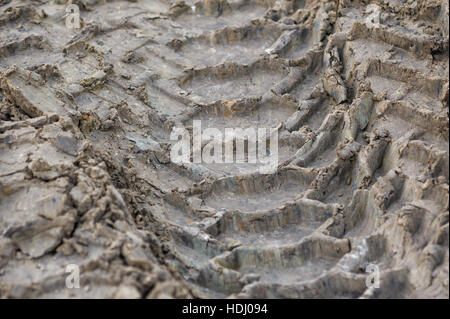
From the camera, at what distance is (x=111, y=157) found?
13.0m

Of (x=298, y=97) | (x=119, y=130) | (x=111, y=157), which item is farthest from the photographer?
(x=298, y=97)

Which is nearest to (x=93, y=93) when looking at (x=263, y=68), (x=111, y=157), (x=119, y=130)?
(x=119, y=130)

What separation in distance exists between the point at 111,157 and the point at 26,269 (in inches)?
125

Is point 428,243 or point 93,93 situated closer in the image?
point 428,243

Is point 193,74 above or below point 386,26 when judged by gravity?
below

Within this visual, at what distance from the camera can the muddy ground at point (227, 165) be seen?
10.8 meters

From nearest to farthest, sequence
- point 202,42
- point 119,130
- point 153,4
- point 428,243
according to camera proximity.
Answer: point 428,243, point 119,130, point 202,42, point 153,4

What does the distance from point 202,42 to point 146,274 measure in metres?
7.96

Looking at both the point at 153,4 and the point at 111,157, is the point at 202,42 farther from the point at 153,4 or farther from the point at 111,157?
the point at 111,157

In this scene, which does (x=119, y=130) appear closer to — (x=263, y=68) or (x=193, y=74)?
(x=193, y=74)

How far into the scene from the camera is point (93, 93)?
14.8 m

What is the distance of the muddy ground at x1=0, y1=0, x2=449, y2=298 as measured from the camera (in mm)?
10750

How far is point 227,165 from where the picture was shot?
1376cm

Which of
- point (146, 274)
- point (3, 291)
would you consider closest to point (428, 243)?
point (146, 274)
